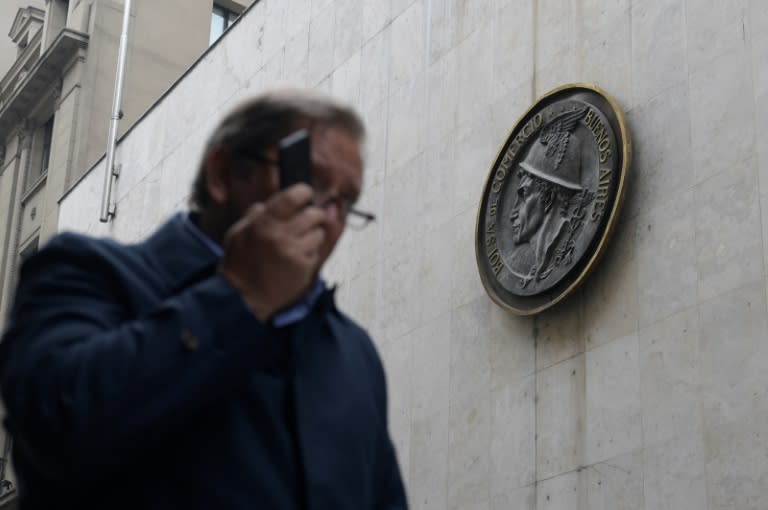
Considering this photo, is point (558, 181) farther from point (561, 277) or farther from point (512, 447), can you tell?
point (512, 447)

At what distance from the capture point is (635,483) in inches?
377

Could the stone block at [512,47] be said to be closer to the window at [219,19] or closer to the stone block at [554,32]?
the stone block at [554,32]

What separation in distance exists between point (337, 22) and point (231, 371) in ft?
47.7

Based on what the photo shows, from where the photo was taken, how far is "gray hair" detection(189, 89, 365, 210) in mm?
2416

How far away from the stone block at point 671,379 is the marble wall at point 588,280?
1 centimetres

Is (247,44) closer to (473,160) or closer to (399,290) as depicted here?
(399,290)

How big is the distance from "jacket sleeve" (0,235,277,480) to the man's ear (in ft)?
→ 1.02

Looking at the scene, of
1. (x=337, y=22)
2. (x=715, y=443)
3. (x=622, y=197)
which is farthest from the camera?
(x=337, y=22)

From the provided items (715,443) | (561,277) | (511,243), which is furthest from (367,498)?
(511,243)

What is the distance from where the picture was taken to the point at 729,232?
9391 mm

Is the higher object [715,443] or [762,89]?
[762,89]

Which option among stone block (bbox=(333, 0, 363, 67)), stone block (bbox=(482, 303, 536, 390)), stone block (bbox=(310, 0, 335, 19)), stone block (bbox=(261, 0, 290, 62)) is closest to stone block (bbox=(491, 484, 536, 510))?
stone block (bbox=(482, 303, 536, 390))

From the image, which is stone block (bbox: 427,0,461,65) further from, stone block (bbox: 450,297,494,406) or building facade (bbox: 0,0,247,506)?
building facade (bbox: 0,0,247,506)

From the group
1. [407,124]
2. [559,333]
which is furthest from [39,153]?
[559,333]
